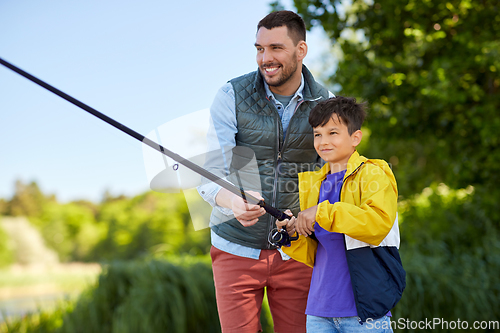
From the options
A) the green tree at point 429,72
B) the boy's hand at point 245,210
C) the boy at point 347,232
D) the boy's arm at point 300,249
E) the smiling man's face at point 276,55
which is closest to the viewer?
the boy at point 347,232

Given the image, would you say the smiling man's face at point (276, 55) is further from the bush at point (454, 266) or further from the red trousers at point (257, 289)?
the bush at point (454, 266)

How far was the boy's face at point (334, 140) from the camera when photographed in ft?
6.11

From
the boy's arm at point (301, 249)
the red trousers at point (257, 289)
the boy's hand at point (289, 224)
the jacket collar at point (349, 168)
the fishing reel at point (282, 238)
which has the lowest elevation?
the red trousers at point (257, 289)

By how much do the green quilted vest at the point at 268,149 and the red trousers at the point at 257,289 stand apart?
11 centimetres

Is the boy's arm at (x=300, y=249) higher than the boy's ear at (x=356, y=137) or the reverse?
the reverse

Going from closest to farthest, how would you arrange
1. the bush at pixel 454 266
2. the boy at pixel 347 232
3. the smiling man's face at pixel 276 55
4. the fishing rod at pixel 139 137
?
1. the fishing rod at pixel 139 137
2. the boy at pixel 347 232
3. the smiling man's face at pixel 276 55
4. the bush at pixel 454 266

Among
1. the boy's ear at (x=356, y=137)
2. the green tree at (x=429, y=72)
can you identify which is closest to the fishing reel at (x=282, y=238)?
the boy's ear at (x=356, y=137)

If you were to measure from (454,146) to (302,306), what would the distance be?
460 centimetres

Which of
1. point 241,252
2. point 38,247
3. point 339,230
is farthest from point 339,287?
point 38,247

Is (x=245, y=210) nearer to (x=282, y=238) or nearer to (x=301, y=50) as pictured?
(x=282, y=238)

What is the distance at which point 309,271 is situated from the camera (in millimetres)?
2227

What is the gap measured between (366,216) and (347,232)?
0.10 metres

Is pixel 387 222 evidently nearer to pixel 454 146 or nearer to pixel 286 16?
pixel 286 16

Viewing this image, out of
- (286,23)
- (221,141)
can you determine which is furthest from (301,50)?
(221,141)
